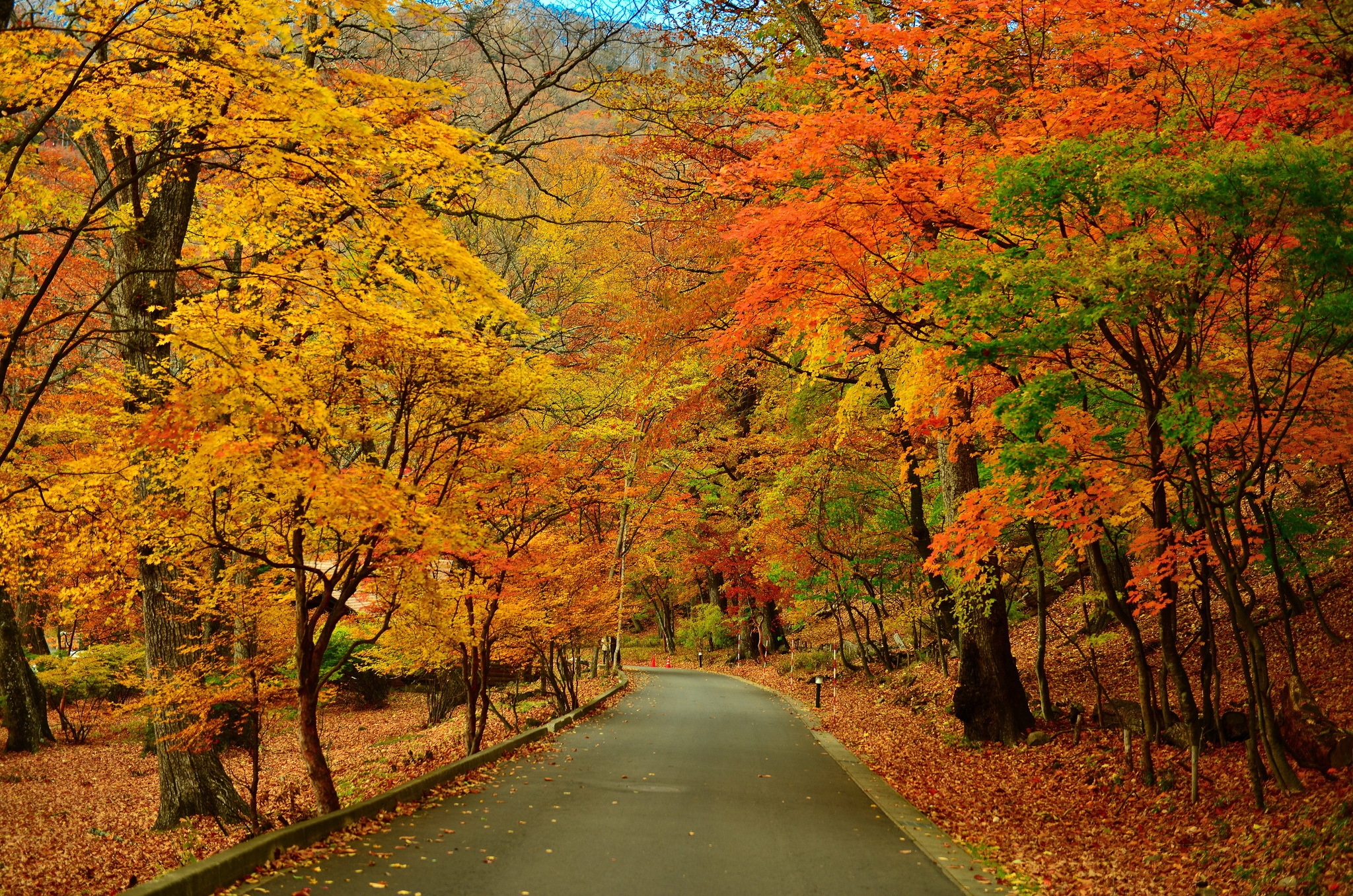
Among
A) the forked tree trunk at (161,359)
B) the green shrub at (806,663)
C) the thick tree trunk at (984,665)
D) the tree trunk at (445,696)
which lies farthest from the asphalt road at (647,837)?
the green shrub at (806,663)

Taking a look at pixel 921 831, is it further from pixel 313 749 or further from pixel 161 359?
pixel 161 359

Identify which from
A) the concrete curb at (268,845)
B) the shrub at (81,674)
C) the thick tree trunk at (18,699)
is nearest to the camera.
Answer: the concrete curb at (268,845)

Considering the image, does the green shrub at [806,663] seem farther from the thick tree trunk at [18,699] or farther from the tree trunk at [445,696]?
the thick tree trunk at [18,699]

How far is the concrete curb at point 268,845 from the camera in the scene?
540 centimetres

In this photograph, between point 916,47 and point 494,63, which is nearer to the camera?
point 916,47

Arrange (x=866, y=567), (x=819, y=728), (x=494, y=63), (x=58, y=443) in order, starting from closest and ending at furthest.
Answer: (x=494, y=63), (x=58, y=443), (x=819, y=728), (x=866, y=567)

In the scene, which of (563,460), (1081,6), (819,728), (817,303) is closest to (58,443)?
(563,460)

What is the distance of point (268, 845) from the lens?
21.5 feet

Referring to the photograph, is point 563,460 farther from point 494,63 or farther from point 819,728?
point 819,728

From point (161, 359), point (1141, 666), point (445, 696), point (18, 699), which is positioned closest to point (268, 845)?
point (161, 359)

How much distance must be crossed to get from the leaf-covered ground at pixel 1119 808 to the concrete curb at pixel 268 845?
542 centimetres

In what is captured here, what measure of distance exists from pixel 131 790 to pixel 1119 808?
16129 millimetres

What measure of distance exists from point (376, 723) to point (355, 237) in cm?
1960

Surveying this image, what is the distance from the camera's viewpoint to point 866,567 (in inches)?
846
